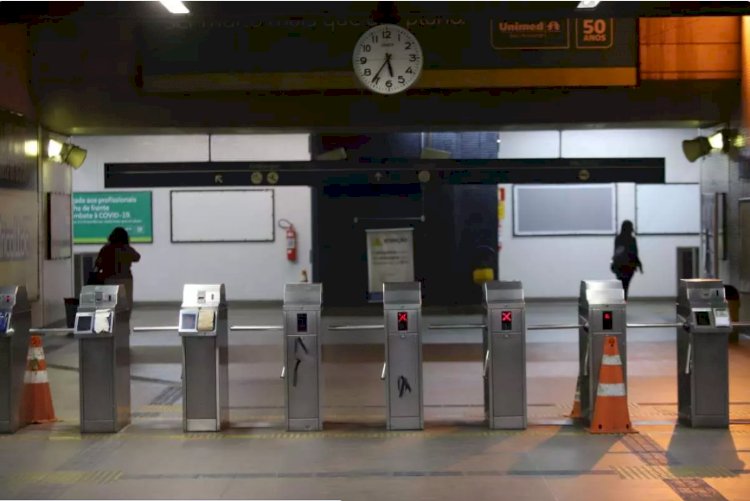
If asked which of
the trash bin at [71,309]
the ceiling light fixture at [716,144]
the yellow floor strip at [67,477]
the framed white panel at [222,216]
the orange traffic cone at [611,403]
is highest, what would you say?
the ceiling light fixture at [716,144]

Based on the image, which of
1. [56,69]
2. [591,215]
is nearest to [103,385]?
[56,69]

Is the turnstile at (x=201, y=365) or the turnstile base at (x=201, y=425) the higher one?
the turnstile at (x=201, y=365)

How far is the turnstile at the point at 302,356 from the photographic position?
26.5 ft

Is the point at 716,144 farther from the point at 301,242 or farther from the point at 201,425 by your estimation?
the point at 301,242

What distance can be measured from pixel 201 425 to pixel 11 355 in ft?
5.65

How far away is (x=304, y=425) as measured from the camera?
320 inches

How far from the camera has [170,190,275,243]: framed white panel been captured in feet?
67.5

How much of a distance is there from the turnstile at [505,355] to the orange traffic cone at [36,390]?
155 inches

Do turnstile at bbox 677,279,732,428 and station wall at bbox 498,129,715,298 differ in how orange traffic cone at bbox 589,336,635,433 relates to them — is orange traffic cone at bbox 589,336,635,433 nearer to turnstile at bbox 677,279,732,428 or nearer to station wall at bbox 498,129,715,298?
turnstile at bbox 677,279,732,428

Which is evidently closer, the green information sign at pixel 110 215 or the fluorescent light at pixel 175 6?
the fluorescent light at pixel 175 6

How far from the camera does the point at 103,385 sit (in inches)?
317

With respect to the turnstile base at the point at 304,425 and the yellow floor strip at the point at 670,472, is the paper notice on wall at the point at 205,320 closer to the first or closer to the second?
the turnstile base at the point at 304,425

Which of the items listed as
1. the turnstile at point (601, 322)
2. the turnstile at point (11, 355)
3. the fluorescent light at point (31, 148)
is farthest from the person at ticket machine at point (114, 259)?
the turnstile at point (601, 322)

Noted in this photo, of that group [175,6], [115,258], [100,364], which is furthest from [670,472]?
[115,258]
